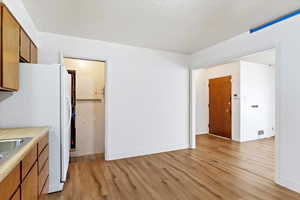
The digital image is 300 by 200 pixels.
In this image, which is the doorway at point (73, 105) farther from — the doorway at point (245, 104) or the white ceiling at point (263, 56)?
the white ceiling at point (263, 56)

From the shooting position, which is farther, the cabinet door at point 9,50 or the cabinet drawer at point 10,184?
the cabinet door at point 9,50

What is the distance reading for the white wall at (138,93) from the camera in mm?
3049

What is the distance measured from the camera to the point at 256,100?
494 cm

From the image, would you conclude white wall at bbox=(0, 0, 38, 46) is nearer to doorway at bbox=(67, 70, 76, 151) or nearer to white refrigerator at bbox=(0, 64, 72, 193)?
white refrigerator at bbox=(0, 64, 72, 193)

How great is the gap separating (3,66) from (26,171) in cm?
92

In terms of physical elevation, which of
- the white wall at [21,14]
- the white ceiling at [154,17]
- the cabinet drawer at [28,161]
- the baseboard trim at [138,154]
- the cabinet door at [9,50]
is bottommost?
the baseboard trim at [138,154]

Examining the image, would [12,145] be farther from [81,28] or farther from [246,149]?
[246,149]

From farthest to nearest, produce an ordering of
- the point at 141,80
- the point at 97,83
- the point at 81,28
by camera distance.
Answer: the point at 97,83
the point at 141,80
the point at 81,28

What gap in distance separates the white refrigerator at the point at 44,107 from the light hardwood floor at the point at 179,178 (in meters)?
0.45

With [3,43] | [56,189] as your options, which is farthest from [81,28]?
[56,189]

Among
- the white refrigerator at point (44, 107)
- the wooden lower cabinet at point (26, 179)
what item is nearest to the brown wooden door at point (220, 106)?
the white refrigerator at point (44, 107)

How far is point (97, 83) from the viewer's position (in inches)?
153

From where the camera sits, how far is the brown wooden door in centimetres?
509

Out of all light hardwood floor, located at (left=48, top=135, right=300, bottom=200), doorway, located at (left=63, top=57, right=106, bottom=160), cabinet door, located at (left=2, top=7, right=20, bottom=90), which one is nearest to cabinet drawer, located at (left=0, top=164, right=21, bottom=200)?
cabinet door, located at (left=2, top=7, right=20, bottom=90)
